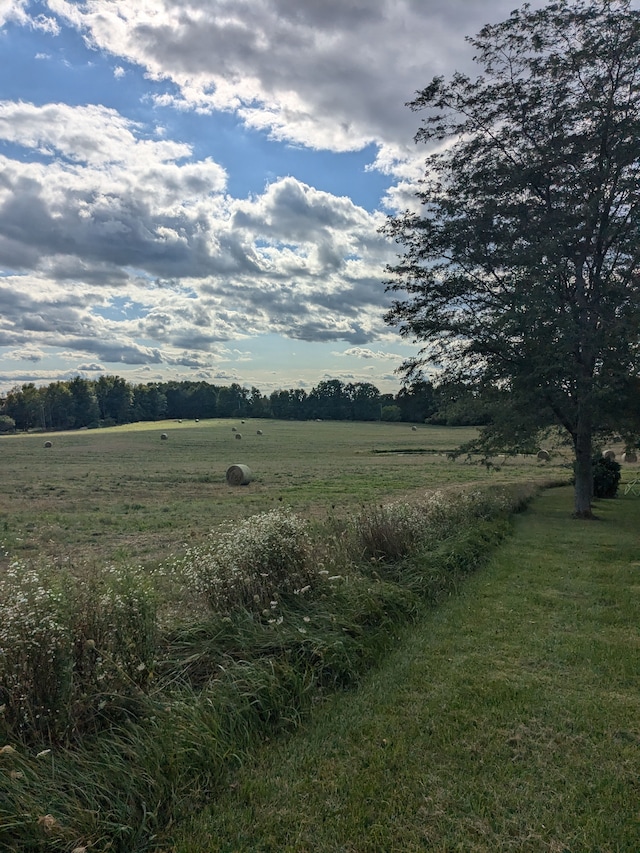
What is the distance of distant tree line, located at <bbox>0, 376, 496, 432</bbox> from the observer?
10412 cm

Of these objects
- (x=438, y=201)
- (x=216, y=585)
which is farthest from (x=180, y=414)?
(x=216, y=585)

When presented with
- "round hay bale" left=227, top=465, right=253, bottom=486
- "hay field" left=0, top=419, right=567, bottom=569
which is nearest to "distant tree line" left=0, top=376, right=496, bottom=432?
"hay field" left=0, top=419, right=567, bottom=569

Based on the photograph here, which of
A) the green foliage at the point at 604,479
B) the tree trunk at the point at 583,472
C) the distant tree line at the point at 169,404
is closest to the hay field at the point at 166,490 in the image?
the green foliage at the point at 604,479

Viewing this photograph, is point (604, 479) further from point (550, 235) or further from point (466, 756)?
point (466, 756)

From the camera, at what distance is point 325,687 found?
463 cm

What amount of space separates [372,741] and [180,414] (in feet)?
412

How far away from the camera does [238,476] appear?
2336cm

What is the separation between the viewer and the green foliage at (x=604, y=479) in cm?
1847

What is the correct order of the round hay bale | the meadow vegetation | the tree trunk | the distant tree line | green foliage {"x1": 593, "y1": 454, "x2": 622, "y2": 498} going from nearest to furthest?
the meadow vegetation → the tree trunk → green foliage {"x1": 593, "y1": 454, "x2": 622, "y2": 498} → the round hay bale → the distant tree line

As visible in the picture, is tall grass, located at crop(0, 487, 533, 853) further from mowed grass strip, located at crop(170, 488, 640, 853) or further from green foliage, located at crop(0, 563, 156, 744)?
mowed grass strip, located at crop(170, 488, 640, 853)

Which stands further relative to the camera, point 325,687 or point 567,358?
point 567,358

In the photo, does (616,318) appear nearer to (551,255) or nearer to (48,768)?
A: (551,255)

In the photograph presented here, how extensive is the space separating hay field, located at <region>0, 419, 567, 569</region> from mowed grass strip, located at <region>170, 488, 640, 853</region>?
4674 mm

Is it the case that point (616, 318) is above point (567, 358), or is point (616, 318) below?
above
